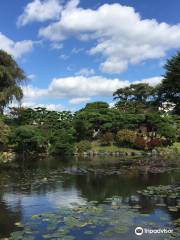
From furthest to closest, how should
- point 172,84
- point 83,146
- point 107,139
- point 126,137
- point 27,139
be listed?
1. point 172,84
2. point 107,139
3. point 83,146
4. point 126,137
5. point 27,139

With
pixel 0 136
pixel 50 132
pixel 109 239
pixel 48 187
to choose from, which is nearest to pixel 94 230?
pixel 109 239

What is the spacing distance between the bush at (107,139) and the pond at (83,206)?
15.9m

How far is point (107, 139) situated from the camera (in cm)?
3844

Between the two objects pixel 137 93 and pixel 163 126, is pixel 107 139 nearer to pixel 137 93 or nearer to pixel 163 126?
pixel 163 126

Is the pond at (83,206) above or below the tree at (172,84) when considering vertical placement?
below

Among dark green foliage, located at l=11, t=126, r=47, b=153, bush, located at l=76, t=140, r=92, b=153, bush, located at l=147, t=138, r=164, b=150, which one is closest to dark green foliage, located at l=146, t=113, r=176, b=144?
bush, located at l=147, t=138, r=164, b=150

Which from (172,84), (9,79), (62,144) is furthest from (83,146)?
(172,84)

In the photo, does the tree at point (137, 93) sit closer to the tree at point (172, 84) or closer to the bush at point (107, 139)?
the tree at point (172, 84)

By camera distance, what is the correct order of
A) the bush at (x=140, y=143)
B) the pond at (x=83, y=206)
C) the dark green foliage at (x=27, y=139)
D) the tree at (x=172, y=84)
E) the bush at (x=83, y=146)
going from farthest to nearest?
the tree at (x=172, y=84)
the bush at (x=83, y=146)
the bush at (x=140, y=143)
the dark green foliage at (x=27, y=139)
the pond at (x=83, y=206)

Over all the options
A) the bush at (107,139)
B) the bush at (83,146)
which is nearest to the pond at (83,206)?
the bush at (83,146)

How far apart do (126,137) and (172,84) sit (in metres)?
14.7

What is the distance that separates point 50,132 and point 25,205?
2463 centimetres

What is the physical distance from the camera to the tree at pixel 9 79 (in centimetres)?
3938

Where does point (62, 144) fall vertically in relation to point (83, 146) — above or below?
above
